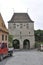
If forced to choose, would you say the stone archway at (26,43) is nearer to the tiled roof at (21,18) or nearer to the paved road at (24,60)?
the tiled roof at (21,18)

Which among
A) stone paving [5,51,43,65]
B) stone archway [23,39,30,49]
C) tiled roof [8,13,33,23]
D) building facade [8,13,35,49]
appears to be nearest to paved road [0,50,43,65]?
stone paving [5,51,43,65]

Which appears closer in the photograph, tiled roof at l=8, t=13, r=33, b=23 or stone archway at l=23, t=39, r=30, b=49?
tiled roof at l=8, t=13, r=33, b=23

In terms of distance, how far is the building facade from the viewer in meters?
92.7

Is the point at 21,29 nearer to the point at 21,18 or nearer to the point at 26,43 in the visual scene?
the point at 21,18

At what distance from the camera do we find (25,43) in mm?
99000

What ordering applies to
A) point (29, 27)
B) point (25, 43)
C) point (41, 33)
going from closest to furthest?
point (29, 27)
point (25, 43)
point (41, 33)

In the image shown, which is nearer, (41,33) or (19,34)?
(19,34)

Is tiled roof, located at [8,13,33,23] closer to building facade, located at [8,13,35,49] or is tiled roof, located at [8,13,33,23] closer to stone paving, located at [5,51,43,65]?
building facade, located at [8,13,35,49]

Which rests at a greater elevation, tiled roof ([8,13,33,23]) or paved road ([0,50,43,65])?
tiled roof ([8,13,33,23])

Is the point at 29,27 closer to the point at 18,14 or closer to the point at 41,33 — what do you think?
the point at 18,14

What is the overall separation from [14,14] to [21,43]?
38.9 ft

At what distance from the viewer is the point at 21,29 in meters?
94.6

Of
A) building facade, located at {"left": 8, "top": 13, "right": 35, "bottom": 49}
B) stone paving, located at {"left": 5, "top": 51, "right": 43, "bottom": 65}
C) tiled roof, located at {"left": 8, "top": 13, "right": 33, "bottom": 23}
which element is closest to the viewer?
stone paving, located at {"left": 5, "top": 51, "right": 43, "bottom": 65}

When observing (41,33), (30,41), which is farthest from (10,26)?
(41,33)
